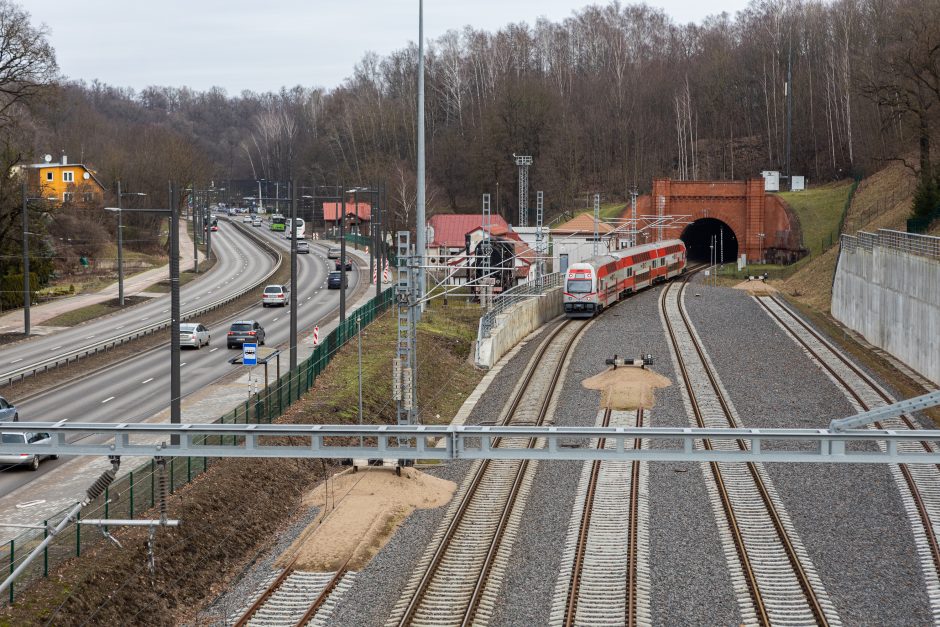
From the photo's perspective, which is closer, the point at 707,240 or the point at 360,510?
the point at 360,510

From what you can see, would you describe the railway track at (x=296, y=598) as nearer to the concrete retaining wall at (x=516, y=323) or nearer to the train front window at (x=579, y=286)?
the concrete retaining wall at (x=516, y=323)

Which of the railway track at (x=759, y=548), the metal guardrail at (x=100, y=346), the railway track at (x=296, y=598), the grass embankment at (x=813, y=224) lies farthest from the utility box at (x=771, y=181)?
the railway track at (x=296, y=598)

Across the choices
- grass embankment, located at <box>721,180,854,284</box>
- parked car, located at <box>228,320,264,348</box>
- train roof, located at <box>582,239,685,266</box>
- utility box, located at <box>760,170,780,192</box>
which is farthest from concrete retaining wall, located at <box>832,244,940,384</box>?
utility box, located at <box>760,170,780,192</box>

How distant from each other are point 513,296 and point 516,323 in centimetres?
124

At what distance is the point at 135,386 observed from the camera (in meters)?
38.0

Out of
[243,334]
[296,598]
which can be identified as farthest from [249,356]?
[243,334]

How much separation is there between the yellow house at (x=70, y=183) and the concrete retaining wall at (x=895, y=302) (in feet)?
174

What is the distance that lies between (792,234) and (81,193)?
2290 inches

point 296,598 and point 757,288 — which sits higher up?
point 757,288

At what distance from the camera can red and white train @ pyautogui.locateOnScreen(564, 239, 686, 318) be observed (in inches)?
2029

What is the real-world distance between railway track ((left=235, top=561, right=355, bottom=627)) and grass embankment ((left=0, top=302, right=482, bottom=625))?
133 centimetres

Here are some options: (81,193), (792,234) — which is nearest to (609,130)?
(792,234)

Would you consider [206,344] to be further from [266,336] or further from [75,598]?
[75,598]

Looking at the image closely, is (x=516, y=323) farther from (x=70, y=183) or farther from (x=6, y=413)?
(x=70, y=183)
